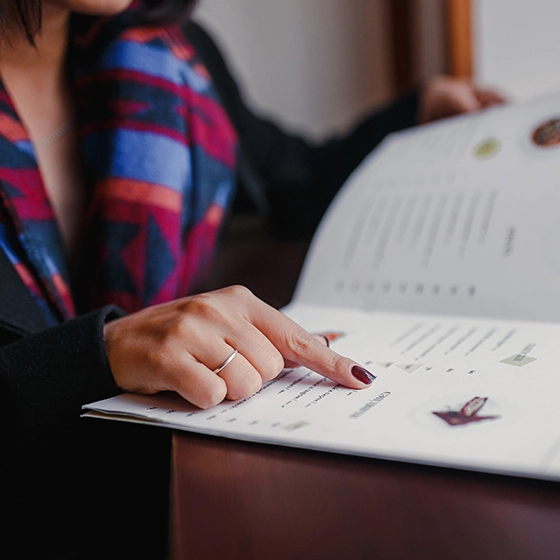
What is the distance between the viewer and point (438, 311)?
1.61 ft

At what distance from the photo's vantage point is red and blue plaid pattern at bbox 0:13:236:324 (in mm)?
560

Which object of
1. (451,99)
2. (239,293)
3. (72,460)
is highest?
(451,99)

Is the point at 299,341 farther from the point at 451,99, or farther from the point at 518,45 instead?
the point at 518,45

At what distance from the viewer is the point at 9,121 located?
563mm

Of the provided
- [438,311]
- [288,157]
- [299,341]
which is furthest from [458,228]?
[288,157]

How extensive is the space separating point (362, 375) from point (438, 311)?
0.17 metres

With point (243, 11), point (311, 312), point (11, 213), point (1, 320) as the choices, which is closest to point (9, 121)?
point (11, 213)

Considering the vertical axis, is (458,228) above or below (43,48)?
below

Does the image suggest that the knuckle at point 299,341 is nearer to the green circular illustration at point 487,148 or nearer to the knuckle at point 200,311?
the knuckle at point 200,311

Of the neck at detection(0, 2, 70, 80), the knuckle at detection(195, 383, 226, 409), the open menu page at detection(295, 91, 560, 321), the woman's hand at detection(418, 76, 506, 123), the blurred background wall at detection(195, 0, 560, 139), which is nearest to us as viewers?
the knuckle at detection(195, 383, 226, 409)

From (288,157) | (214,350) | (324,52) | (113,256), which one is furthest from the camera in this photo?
(324,52)

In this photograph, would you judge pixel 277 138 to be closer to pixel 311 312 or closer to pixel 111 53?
pixel 111 53

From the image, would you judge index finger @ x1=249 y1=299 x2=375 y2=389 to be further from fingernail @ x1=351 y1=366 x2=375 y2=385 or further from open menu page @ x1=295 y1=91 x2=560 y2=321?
open menu page @ x1=295 y1=91 x2=560 y2=321

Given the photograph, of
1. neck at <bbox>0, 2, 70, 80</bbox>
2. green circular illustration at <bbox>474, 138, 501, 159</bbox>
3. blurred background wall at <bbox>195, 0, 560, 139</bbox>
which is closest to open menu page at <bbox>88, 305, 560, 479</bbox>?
green circular illustration at <bbox>474, 138, 501, 159</bbox>
